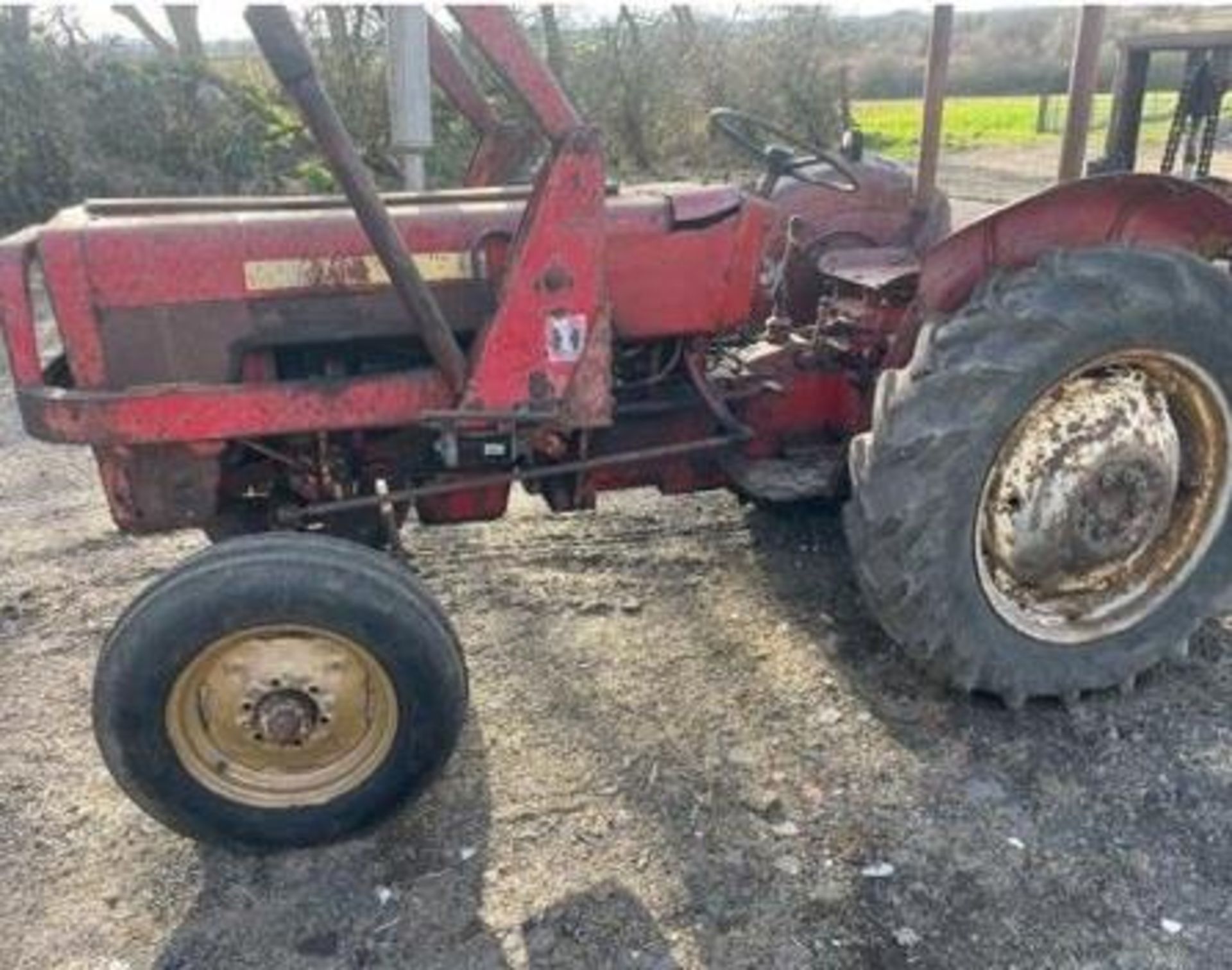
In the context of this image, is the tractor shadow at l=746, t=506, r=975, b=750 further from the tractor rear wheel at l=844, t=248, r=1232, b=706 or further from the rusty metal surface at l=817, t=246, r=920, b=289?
the rusty metal surface at l=817, t=246, r=920, b=289

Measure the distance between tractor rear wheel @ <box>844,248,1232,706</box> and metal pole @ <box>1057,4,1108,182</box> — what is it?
1.95ft

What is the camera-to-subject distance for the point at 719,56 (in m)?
14.4

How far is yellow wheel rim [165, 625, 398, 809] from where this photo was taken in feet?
8.25

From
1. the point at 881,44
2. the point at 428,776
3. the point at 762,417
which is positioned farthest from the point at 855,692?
the point at 881,44

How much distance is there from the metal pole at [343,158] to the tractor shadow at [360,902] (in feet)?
3.70

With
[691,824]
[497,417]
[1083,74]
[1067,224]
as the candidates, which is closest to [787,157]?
[1083,74]

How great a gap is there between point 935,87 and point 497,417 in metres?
2.09

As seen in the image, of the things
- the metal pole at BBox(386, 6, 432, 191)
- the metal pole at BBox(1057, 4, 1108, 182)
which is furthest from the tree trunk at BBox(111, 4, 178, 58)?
the metal pole at BBox(1057, 4, 1108, 182)

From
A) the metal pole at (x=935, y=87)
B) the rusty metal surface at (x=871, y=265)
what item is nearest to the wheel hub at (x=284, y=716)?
the rusty metal surface at (x=871, y=265)

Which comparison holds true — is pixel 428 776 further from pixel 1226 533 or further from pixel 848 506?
pixel 1226 533

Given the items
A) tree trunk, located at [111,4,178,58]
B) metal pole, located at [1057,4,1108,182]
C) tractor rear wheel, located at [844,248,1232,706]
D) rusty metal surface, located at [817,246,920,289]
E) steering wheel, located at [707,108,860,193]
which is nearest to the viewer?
tractor rear wheel, located at [844,248,1232,706]

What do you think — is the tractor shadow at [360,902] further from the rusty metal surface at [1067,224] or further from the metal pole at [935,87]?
the metal pole at [935,87]

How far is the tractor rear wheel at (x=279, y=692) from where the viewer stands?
2404 millimetres

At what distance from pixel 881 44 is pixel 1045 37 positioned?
367 cm
